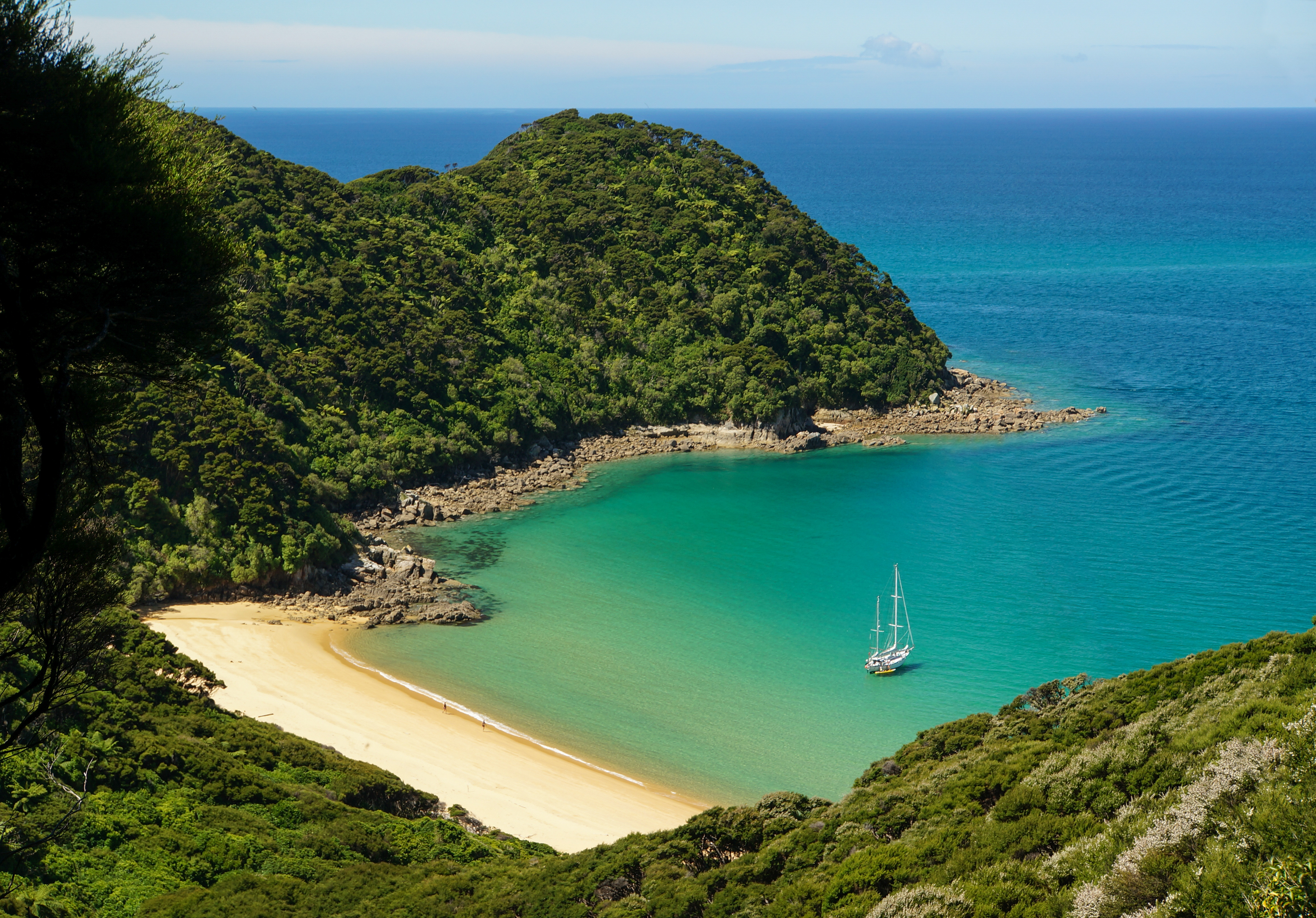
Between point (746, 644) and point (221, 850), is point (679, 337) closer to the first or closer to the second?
point (746, 644)

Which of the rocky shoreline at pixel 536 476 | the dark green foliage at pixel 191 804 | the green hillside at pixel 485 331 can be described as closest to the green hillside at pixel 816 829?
the dark green foliage at pixel 191 804

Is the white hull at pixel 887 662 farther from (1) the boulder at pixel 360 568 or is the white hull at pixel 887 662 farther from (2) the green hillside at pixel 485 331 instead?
(2) the green hillside at pixel 485 331

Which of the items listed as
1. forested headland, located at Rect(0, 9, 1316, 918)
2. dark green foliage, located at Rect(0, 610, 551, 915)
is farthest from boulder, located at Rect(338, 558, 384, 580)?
dark green foliage, located at Rect(0, 610, 551, 915)

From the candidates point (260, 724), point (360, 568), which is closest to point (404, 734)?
point (260, 724)

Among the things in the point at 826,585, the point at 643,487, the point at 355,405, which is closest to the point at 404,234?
the point at 355,405

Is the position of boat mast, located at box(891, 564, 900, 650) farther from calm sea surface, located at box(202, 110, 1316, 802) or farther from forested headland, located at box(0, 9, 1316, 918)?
forested headland, located at box(0, 9, 1316, 918)

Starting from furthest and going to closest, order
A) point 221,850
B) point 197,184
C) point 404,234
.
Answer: point 404,234 → point 221,850 → point 197,184

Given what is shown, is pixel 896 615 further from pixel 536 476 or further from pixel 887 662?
pixel 536 476
